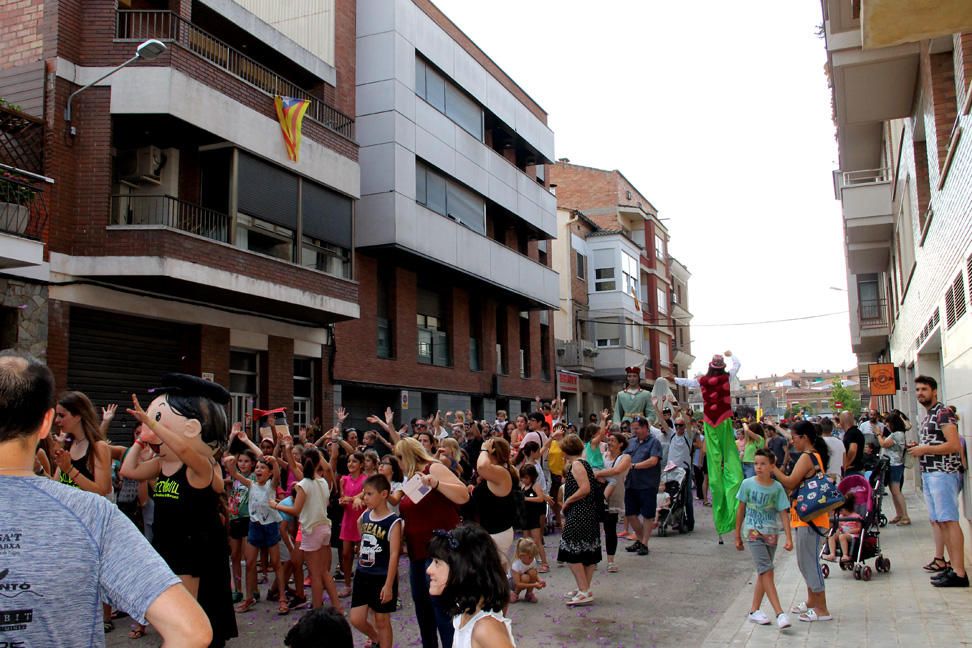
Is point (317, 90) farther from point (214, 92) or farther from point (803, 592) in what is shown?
point (803, 592)

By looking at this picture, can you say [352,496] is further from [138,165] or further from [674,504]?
[138,165]

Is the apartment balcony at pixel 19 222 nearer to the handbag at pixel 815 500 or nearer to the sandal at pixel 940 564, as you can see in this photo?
the handbag at pixel 815 500

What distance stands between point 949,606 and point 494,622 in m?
5.92

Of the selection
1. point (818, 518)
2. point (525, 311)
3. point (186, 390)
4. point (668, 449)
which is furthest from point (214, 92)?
point (525, 311)

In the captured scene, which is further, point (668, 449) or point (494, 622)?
point (668, 449)

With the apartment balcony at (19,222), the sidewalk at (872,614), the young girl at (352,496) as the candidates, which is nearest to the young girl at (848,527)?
the sidewalk at (872,614)

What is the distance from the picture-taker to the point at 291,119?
17.5 metres

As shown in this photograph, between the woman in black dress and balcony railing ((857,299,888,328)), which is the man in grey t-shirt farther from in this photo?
balcony railing ((857,299,888,328))

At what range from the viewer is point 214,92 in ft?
51.0

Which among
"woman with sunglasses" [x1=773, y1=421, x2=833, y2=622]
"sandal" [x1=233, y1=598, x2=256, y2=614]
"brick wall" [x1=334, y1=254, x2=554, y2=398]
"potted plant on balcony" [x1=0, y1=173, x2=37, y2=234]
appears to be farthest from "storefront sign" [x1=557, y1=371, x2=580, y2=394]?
"woman with sunglasses" [x1=773, y1=421, x2=833, y2=622]

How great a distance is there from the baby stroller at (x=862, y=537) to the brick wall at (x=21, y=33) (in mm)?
14350

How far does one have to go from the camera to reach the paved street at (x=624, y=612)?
24.6ft

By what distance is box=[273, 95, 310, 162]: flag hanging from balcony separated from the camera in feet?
57.0

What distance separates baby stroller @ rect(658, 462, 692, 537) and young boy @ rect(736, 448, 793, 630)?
5.78 meters
